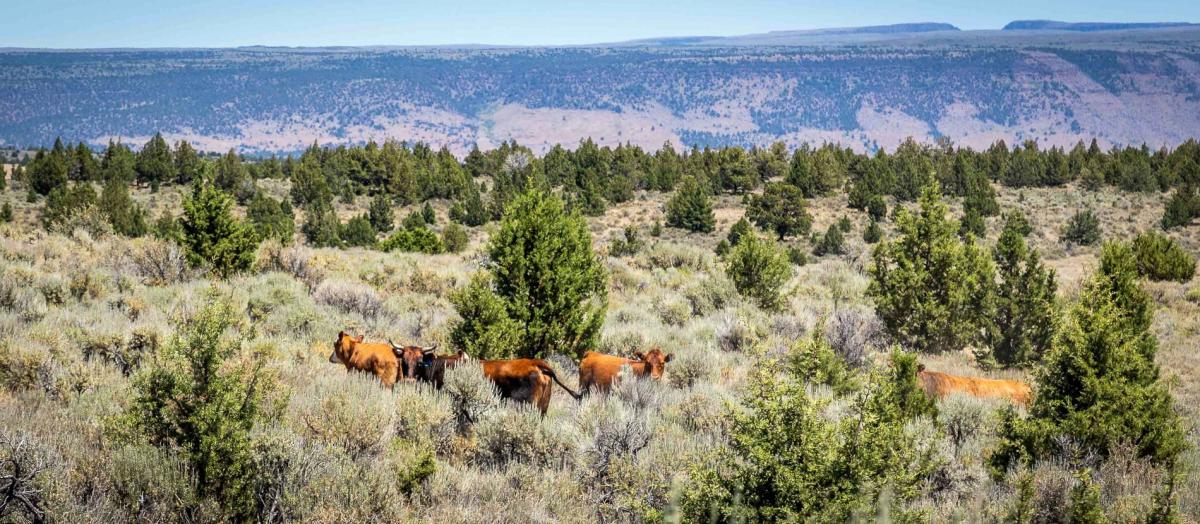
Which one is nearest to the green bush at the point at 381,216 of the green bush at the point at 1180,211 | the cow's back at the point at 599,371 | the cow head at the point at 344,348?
the cow head at the point at 344,348

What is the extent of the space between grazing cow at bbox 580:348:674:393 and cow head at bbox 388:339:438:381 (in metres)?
1.78

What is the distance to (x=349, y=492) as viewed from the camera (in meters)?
4.66

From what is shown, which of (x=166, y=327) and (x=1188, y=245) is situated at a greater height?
(x=166, y=327)

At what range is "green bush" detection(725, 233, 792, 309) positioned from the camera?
51.5 feet

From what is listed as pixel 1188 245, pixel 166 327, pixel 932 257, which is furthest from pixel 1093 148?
pixel 166 327

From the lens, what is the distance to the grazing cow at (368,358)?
26.0 feet

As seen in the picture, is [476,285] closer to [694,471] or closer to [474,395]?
[474,395]

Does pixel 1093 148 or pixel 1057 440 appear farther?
pixel 1093 148

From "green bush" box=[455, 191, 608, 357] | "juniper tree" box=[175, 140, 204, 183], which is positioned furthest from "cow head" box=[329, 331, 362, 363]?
"juniper tree" box=[175, 140, 204, 183]

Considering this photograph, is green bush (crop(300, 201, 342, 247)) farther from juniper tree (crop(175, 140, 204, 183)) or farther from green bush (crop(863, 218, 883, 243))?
green bush (crop(863, 218, 883, 243))

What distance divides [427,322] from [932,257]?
848 cm

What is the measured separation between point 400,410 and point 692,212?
3629 cm

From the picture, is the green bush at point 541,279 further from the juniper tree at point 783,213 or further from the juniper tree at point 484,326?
the juniper tree at point 783,213

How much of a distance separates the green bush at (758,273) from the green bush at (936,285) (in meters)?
2.95
